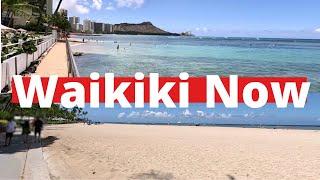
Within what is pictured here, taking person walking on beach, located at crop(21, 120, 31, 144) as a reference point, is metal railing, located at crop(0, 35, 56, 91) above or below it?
above

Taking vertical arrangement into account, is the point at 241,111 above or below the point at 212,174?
above

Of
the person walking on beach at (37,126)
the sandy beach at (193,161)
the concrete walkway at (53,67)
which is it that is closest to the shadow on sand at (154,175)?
the sandy beach at (193,161)

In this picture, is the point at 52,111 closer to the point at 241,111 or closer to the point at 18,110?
the point at 18,110

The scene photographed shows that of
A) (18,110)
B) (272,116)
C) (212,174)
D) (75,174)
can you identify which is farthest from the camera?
(212,174)

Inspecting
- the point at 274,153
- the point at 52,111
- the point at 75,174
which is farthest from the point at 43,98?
the point at 274,153

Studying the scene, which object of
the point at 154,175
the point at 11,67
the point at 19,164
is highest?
the point at 11,67

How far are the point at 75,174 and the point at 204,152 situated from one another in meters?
2.85

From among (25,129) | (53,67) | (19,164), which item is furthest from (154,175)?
(53,67)

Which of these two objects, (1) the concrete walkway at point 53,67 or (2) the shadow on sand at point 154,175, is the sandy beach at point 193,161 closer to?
(2) the shadow on sand at point 154,175

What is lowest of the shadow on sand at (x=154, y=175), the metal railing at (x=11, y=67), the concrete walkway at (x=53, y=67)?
the shadow on sand at (x=154, y=175)

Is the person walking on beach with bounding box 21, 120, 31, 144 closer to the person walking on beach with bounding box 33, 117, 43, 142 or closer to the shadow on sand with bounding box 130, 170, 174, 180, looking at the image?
the person walking on beach with bounding box 33, 117, 43, 142

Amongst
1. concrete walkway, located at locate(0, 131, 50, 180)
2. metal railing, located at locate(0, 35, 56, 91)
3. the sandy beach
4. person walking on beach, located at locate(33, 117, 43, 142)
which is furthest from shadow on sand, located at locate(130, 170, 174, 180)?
person walking on beach, located at locate(33, 117, 43, 142)

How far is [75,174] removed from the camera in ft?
32.4

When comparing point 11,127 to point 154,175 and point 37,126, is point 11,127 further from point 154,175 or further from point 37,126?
point 154,175
